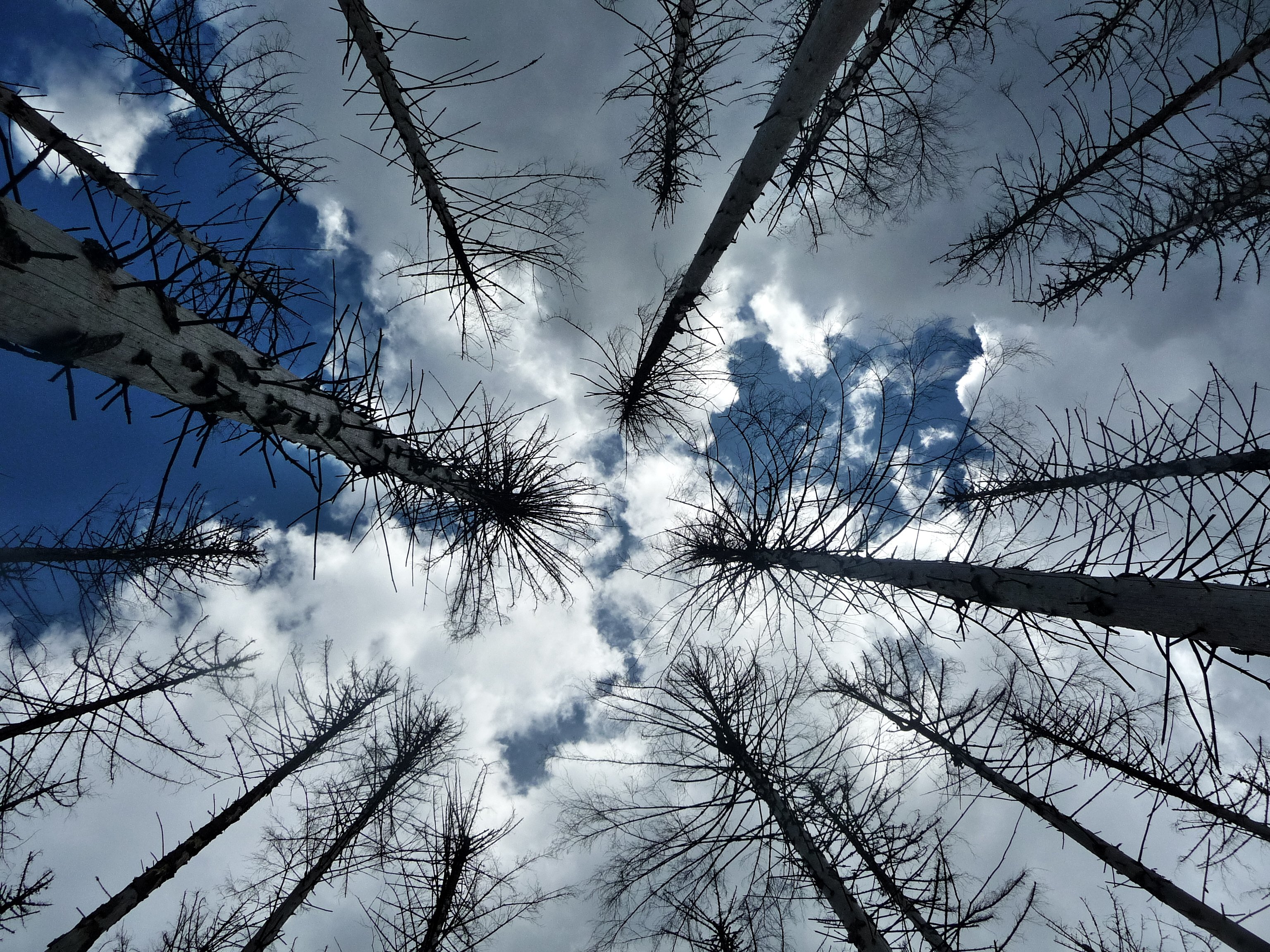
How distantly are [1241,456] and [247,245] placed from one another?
9140mm

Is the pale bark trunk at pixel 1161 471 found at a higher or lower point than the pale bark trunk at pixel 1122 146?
lower

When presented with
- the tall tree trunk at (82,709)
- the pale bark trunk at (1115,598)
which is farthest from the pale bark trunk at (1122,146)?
the tall tree trunk at (82,709)

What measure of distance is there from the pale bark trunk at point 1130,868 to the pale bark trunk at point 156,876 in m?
7.74

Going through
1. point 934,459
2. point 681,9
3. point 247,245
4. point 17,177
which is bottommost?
point 934,459

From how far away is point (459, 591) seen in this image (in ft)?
15.1

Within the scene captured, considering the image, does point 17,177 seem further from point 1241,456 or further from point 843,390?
point 1241,456

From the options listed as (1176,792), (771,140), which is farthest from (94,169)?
(1176,792)

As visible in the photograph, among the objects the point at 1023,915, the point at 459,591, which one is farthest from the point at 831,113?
the point at 1023,915

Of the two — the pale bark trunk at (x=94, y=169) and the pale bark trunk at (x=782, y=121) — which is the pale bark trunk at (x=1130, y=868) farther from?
the pale bark trunk at (x=94, y=169)

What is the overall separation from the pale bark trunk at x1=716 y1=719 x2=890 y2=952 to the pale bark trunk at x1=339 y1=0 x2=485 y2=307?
580cm

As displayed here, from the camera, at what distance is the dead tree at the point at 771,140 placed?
2.39 m

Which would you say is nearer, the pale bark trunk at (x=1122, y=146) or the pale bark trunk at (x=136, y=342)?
the pale bark trunk at (x=136, y=342)

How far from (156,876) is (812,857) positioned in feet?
21.5

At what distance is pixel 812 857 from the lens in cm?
413
